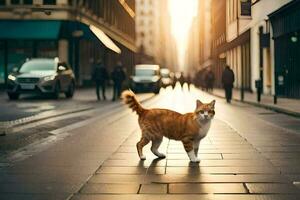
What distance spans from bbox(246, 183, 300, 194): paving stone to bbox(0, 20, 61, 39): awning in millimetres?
34281

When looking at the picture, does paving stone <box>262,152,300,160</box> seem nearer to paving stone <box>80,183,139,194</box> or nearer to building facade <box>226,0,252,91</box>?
paving stone <box>80,183,139,194</box>

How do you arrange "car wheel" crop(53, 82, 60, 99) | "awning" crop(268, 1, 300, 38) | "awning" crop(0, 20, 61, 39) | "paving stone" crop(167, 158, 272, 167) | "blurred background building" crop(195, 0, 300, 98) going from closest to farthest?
"paving stone" crop(167, 158, 272, 167) → "car wheel" crop(53, 82, 60, 99) → "awning" crop(268, 1, 300, 38) → "blurred background building" crop(195, 0, 300, 98) → "awning" crop(0, 20, 61, 39)

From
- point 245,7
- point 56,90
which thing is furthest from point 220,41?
point 56,90

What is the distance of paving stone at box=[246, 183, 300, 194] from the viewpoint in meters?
5.41

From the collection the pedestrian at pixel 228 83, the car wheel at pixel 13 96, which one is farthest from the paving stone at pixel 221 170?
the pedestrian at pixel 228 83

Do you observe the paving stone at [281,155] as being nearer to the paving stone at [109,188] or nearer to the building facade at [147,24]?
the paving stone at [109,188]

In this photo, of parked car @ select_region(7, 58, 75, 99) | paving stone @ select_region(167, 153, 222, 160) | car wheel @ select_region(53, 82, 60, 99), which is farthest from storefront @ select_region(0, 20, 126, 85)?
paving stone @ select_region(167, 153, 222, 160)

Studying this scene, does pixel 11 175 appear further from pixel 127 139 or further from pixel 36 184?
pixel 127 139

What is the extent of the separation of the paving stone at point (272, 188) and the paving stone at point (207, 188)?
4.4 inches

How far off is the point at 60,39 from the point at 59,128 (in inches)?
1117

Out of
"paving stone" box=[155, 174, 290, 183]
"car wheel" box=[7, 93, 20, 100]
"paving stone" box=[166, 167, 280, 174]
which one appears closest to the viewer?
"paving stone" box=[155, 174, 290, 183]

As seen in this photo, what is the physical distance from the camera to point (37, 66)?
2580 cm

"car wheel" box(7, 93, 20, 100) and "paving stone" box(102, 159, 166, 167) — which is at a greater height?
"car wheel" box(7, 93, 20, 100)

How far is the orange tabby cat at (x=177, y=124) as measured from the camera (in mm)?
7020
